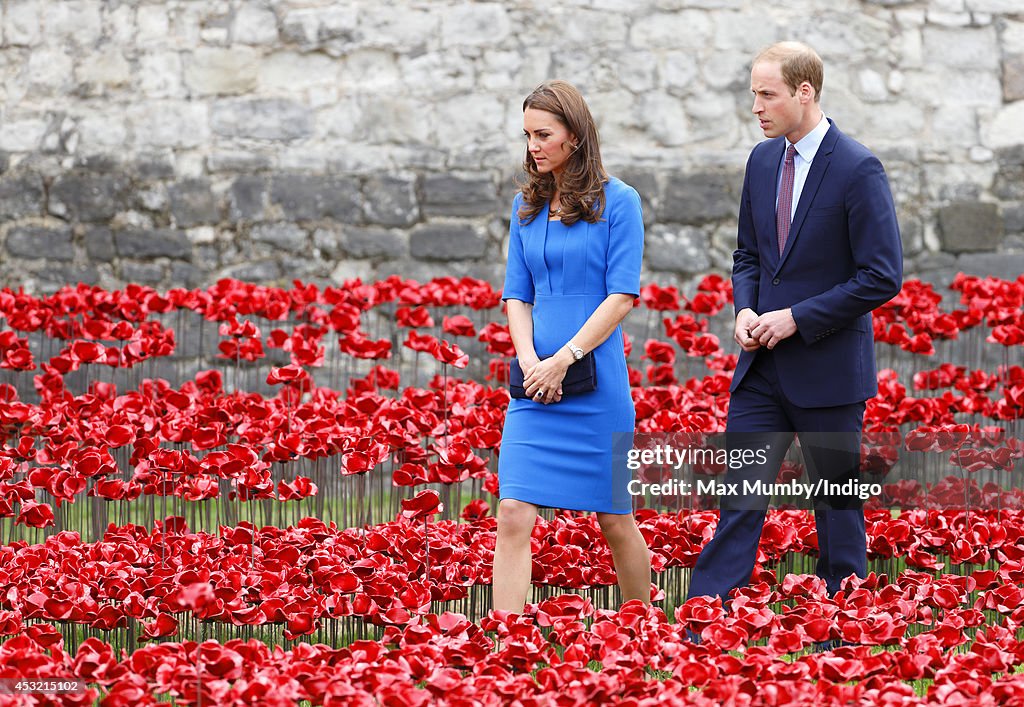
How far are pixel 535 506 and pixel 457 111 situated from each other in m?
4.63

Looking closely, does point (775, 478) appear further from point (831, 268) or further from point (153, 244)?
point (153, 244)

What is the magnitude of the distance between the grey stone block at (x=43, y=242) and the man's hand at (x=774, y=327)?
5351mm

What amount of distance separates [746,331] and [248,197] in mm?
4684

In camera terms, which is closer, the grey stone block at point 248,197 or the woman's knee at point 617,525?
the woman's knee at point 617,525

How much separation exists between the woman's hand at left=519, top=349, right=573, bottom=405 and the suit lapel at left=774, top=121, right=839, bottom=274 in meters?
0.79

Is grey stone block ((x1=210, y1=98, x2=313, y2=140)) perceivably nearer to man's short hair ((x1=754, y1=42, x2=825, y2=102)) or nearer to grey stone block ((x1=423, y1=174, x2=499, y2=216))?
grey stone block ((x1=423, y1=174, x2=499, y2=216))

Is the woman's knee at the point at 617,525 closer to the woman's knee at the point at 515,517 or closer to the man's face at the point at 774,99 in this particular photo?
the woman's knee at the point at 515,517

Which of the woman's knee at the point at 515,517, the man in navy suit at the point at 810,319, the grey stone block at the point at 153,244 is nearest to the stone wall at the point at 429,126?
the grey stone block at the point at 153,244

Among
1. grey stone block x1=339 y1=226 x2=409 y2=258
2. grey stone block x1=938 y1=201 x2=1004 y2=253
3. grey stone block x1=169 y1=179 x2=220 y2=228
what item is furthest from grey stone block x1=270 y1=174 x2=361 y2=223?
grey stone block x1=938 y1=201 x2=1004 y2=253

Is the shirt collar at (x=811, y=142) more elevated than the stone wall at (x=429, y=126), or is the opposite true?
the stone wall at (x=429, y=126)

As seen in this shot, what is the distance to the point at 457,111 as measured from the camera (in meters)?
8.02

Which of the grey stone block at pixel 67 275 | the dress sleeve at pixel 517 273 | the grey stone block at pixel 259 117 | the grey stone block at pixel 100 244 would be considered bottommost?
the dress sleeve at pixel 517 273

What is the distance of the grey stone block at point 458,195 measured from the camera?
7996 millimetres

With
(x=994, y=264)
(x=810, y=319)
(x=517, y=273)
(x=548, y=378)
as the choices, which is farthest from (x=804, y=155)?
(x=994, y=264)
